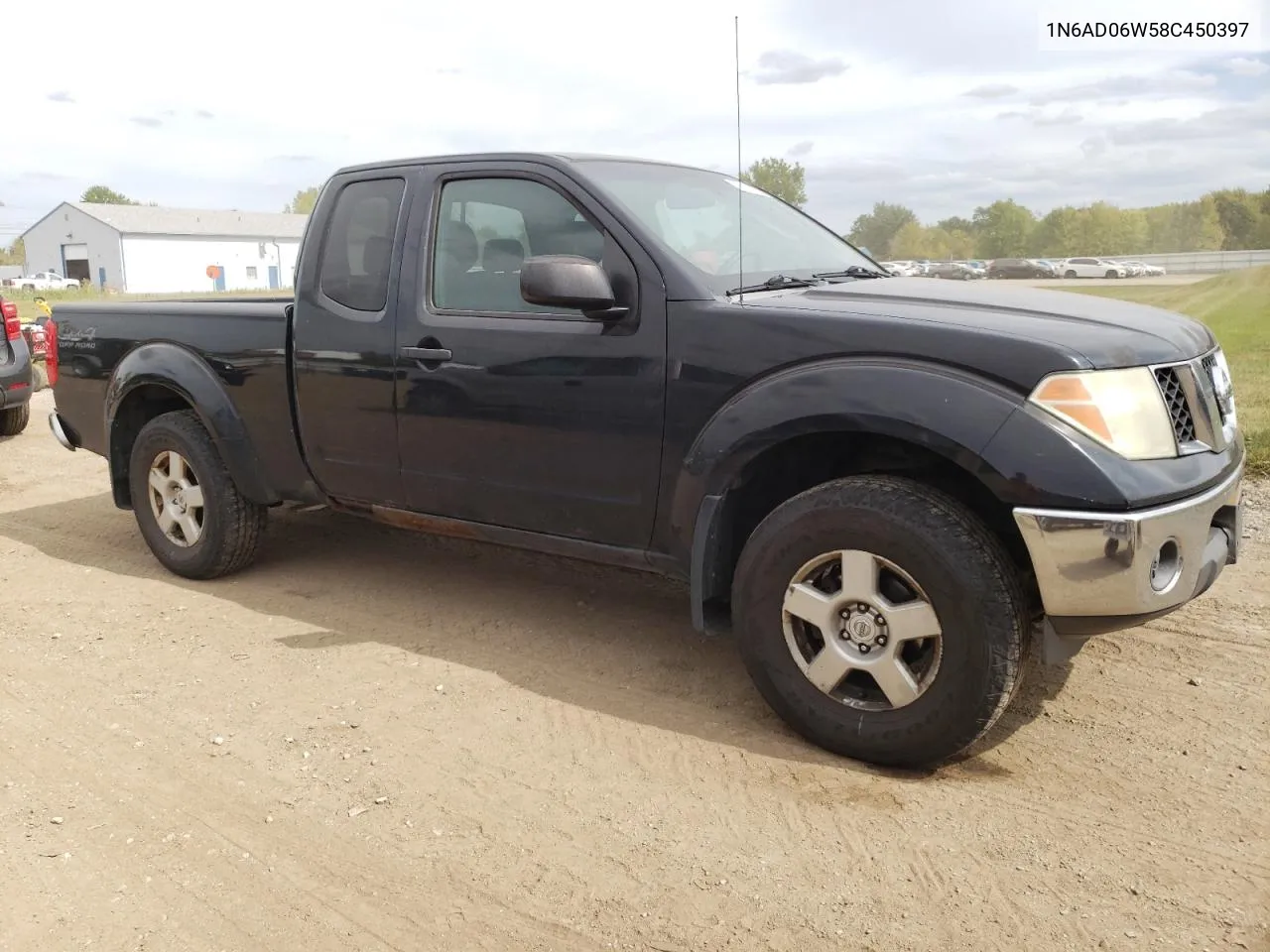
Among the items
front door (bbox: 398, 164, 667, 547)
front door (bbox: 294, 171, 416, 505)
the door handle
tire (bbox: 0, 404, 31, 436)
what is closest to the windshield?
front door (bbox: 398, 164, 667, 547)

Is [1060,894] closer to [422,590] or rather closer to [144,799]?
[144,799]

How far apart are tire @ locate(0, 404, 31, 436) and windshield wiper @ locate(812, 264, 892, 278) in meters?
8.31

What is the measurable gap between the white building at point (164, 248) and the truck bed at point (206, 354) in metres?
72.4

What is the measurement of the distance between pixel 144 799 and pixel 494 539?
1.54 m

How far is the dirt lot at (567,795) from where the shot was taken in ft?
8.51

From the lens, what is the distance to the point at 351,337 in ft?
14.6

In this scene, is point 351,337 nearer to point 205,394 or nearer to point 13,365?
point 205,394

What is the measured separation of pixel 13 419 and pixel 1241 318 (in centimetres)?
1547

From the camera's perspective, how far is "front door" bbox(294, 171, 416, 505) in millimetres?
4375

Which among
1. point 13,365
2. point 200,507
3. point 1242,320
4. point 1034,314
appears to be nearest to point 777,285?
point 1034,314

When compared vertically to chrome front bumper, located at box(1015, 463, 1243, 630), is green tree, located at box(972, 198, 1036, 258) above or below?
above

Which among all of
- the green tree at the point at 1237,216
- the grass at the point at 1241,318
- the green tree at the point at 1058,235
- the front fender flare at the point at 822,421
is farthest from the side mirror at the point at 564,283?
the green tree at the point at 1237,216

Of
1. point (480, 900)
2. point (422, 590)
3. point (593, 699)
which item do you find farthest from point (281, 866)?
point (422, 590)

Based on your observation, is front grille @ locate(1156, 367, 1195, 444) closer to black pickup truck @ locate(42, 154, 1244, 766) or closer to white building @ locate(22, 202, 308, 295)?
black pickup truck @ locate(42, 154, 1244, 766)
